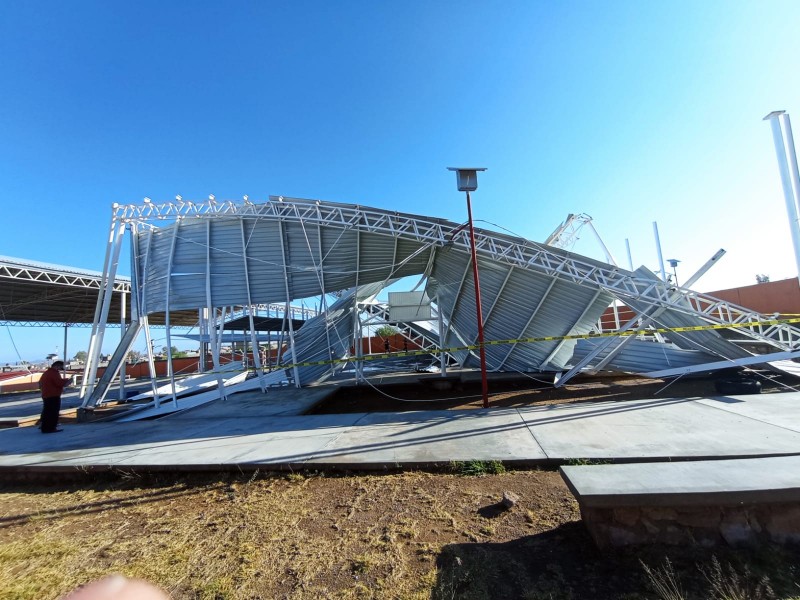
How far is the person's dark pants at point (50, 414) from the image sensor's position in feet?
33.9

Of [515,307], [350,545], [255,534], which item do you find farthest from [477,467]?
[515,307]

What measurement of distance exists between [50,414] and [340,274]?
9579 mm

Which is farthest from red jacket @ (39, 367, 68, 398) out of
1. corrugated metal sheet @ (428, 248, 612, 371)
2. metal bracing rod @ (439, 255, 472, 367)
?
metal bracing rod @ (439, 255, 472, 367)

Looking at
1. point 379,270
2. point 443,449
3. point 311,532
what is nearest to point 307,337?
point 379,270

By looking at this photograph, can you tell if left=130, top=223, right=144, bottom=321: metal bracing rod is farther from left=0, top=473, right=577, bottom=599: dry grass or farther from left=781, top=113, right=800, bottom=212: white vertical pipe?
left=781, top=113, right=800, bottom=212: white vertical pipe

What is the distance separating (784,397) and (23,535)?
45.2 ft

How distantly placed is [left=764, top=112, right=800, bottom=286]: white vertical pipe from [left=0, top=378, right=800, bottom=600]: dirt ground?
30.8ft

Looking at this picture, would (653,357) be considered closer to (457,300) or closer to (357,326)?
(457,300)

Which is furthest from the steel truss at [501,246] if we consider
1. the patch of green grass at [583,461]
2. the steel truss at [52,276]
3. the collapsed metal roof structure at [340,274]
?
the steel truss at [52,276]

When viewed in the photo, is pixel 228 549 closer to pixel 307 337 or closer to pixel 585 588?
pixel 585 588

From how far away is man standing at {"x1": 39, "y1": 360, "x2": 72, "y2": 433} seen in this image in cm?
1016

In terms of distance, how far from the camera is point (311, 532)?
4.19 m

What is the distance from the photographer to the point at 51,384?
33.4 ft

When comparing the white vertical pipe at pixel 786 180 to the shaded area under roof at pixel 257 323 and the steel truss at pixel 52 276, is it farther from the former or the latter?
the steel truss at pixel 52 276
